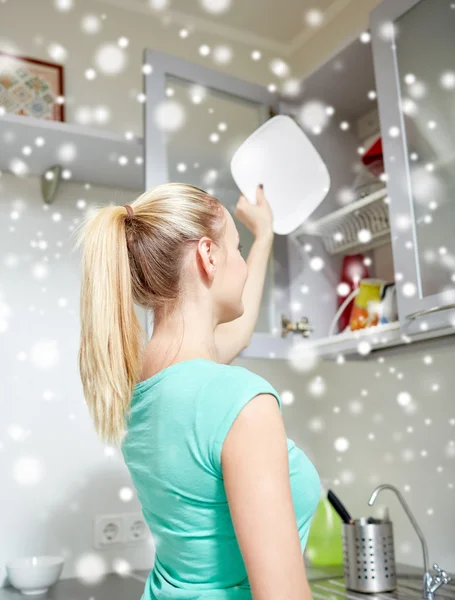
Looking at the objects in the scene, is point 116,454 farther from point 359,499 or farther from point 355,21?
point 355,21

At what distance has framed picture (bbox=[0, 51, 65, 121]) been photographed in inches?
72.2

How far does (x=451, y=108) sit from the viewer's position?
1.33 m

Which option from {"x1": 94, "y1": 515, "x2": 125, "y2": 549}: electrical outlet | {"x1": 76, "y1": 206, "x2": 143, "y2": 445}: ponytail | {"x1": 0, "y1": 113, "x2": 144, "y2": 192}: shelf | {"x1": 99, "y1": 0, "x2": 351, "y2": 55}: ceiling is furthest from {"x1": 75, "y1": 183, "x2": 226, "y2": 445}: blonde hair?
{"x1": 99, "y1": 0, "x2": 351, "y2": 55}: ceiling

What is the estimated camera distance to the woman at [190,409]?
75cm

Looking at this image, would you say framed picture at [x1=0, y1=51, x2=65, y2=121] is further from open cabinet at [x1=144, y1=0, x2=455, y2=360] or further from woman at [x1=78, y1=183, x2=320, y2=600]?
woman at [x1=78, y1=183, x2=320, y2=600]

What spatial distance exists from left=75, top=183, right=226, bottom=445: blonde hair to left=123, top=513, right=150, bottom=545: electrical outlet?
0.94m

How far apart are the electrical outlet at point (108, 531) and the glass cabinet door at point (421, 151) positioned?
1003 millimetres

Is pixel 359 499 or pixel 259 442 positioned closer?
pixel 259 442

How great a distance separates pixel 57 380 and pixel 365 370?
35.9 inches

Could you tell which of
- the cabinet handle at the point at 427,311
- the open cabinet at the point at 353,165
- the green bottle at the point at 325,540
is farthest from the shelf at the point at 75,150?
the green bottle at the point at 325,540

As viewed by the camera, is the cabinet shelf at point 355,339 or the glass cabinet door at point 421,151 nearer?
the glass cabinet door at point 421,151

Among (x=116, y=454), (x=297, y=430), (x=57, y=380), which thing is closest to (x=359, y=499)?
(x=297, y=430)

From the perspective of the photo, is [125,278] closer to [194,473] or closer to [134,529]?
[194,473]

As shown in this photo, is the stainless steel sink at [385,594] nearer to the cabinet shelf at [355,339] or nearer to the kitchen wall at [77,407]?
the kitchen wall at [77,407]
